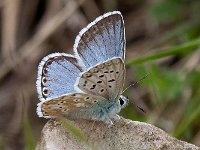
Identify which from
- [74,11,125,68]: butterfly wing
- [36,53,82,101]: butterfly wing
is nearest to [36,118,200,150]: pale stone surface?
[36,53,82,101]: butterfly wing

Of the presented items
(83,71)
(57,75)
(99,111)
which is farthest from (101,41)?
(99,111)

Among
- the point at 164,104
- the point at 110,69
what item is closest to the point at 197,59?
the point at 164,104

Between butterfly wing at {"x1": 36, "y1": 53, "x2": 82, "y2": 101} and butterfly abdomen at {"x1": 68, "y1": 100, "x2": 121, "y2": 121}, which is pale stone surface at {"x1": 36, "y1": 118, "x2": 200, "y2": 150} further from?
butterfly wing at {"x1": 36, "y1": 53, "x2": 82, "y2": 101}

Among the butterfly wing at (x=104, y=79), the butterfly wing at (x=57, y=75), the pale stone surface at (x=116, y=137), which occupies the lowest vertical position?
the pale stone surface at (x=116, y=137)

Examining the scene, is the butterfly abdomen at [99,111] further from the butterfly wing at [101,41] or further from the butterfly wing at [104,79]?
the butterfly wing at [101,41]

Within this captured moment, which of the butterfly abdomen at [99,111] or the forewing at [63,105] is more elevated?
the forewing at [63,105]

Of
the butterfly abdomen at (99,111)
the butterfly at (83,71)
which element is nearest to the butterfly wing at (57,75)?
the butterfly at (83,71)

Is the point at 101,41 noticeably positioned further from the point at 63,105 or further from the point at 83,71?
the point at 63,105
